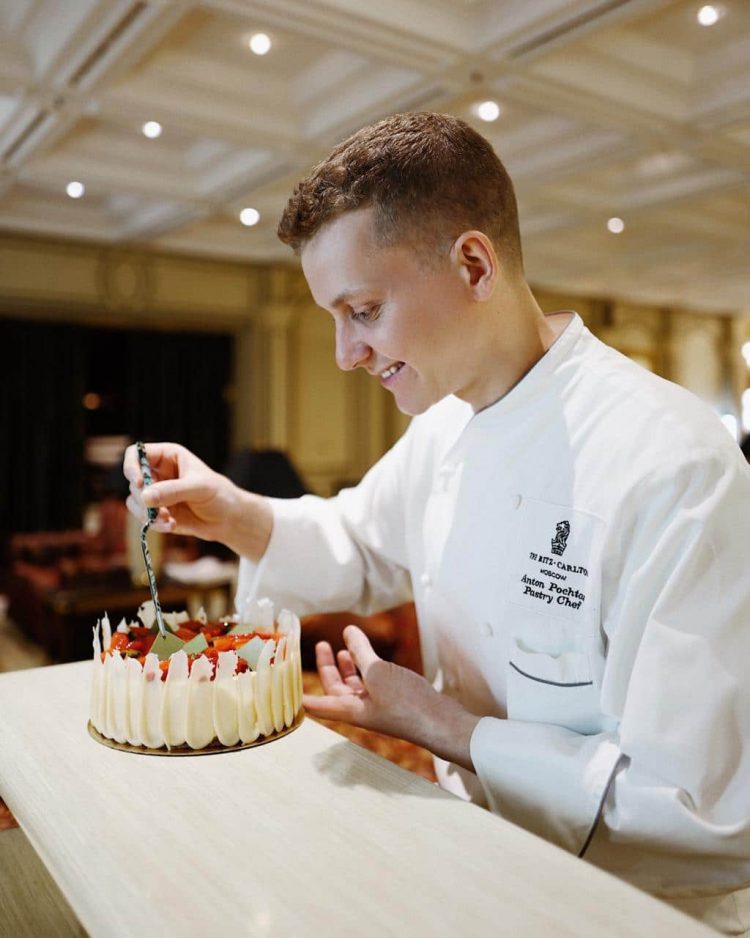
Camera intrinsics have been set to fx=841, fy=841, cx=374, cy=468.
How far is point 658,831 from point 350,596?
0.73 metres

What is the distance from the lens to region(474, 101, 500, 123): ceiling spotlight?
3945 mm

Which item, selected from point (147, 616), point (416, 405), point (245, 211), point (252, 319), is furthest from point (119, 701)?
point (252, 319)

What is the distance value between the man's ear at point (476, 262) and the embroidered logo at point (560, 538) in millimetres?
302

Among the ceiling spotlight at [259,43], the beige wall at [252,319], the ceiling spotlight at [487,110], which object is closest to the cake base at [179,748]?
the ceiling spotlight at [259,43]

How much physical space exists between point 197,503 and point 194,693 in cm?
44

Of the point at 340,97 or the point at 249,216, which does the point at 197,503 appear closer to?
the point at 340,97

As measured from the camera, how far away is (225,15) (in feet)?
11.1

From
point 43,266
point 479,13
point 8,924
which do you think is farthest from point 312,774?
point 43,266

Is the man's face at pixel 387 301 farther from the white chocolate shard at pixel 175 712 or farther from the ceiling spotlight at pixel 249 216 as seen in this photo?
the ceiling spotlight at pixel 249 216

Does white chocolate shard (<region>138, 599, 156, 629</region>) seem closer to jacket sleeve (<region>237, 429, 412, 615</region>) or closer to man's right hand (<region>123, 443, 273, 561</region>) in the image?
man's right hand (<region>123, 443, 273, 561</region>)

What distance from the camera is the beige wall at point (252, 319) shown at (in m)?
6.49

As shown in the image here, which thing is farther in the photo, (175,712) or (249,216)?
(249,216)

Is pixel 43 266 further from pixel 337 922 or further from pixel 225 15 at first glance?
pixel 337 922

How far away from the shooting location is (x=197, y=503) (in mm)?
1336
